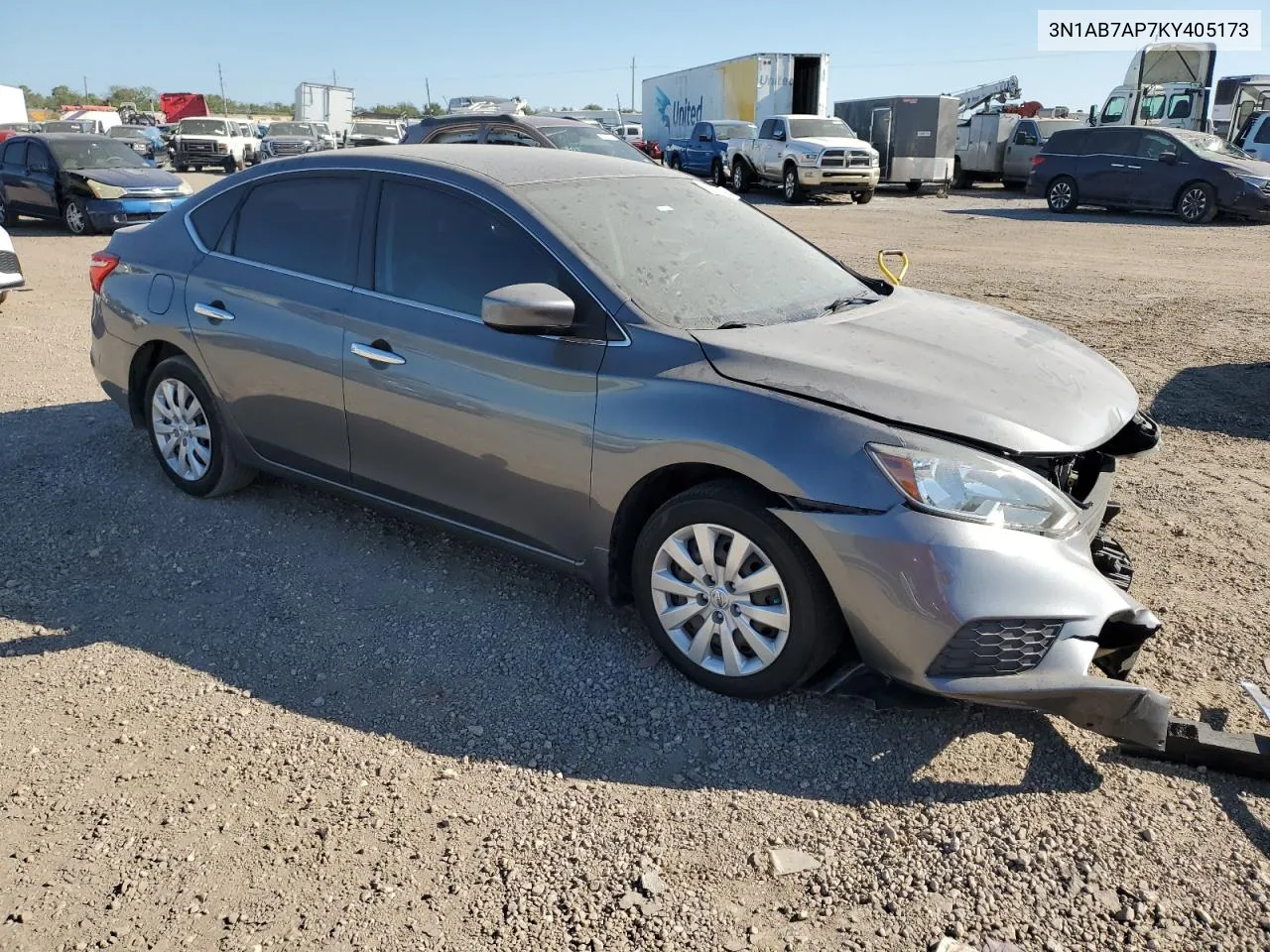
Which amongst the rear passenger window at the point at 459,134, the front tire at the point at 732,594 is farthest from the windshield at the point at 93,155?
the front tire at the point at 732,594

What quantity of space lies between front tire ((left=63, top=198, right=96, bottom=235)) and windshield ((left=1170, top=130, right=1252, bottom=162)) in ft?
61.4

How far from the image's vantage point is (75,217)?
53.7ft

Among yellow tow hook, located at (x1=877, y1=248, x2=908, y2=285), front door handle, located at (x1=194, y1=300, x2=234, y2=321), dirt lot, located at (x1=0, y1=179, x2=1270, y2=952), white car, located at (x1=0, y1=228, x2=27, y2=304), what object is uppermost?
yellow tow hook, located at (x1=877, y1=248, x2=908, y2=285)

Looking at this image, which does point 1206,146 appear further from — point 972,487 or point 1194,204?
point 972,487

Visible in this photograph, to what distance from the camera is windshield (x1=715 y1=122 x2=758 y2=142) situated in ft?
89.8

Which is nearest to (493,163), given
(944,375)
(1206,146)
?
(944,375)

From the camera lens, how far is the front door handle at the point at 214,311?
15.2 ft

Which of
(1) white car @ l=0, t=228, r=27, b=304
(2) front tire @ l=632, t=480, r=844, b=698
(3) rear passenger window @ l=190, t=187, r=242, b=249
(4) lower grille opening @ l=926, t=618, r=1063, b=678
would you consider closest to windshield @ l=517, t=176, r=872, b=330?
(2) front tire @ l=632, t=480, r=844, b=698

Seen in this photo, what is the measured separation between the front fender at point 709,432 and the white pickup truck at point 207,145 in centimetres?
3594

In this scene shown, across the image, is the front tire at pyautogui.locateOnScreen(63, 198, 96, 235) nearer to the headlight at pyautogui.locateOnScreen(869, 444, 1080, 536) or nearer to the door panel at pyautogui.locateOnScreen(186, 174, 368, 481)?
the door panel at pyautogui.locateOnScreen(186, 174, 368, 481)

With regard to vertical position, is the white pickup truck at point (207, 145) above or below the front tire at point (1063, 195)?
above

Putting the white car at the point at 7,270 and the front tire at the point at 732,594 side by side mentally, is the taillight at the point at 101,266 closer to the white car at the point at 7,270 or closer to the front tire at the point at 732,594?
the front tire at the point at 732,594

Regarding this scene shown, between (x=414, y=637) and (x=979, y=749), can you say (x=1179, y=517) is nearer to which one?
(x=979, y=749)

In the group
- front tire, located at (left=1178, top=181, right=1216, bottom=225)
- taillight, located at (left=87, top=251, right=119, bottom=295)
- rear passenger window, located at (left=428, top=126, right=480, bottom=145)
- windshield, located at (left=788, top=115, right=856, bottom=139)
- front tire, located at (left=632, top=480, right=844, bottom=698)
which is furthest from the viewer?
windshield, located at (left=788, top=115, right=856, bottom=139)
